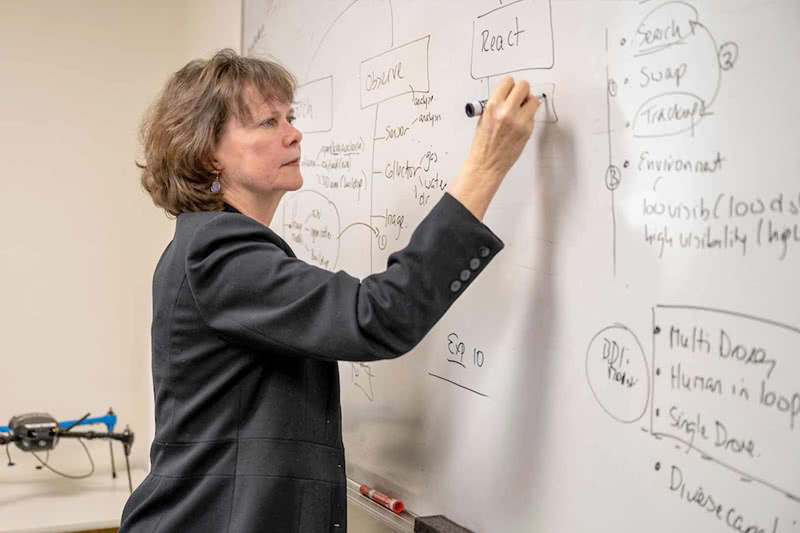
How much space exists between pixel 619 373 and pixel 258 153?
0.60 metres

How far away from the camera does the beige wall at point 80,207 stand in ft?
8.59

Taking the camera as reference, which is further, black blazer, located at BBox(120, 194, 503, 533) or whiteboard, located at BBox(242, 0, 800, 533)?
black blazer, located at BBox(120, 194, 503, 533)

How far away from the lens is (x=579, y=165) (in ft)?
3.50

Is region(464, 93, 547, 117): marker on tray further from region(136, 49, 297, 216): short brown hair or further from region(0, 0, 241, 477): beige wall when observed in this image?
region(0, 0, 241, 477): beige wall

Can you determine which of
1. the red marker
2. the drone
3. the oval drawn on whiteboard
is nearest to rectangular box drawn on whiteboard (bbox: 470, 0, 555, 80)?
the oval drawn on whiteboard

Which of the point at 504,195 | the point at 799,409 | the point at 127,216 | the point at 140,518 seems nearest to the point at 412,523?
the point at 140,518

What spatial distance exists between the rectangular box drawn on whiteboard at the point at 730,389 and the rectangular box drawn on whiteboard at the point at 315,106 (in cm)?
93

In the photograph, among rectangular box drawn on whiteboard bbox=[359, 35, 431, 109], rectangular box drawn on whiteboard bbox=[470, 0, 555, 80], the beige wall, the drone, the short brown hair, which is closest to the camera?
rectangular box drawn on whiteboard bbox=[470, 0, 555, 80]

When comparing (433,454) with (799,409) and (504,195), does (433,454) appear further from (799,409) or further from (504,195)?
(799,409)

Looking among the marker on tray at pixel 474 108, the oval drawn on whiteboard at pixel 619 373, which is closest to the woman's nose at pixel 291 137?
the marker on tray at pixel 474 108

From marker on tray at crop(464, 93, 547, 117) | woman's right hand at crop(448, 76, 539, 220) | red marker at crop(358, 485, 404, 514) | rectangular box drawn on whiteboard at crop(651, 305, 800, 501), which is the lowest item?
red marker at crop(358, 485, 404, 514)

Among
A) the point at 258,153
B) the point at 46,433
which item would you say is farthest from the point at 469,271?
the point at 46,433

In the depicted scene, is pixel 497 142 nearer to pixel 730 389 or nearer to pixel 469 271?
pixel 469 271

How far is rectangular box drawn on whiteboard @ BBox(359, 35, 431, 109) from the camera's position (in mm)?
1373
